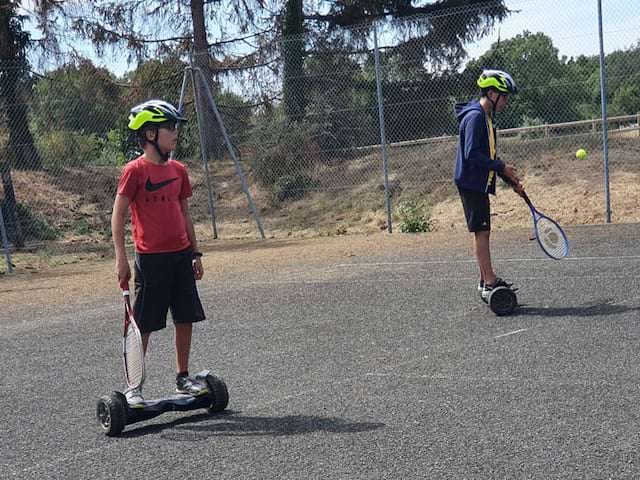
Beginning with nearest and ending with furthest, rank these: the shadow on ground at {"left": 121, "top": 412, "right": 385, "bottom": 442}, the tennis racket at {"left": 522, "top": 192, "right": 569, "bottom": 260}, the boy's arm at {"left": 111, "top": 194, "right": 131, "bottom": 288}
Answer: the shadow on ground at {"left": 121, "top": 412, "right": 385, "bottom": 442}
the boy's arm at {"left": 111, "top": 194, "right": 131, "bottom": 288}
the tennis racket at {"left": 522, "top": 192, "right": 569, "bottom": 260}

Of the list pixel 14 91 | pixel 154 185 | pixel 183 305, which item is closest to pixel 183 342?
pixel 183 305

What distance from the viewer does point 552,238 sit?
856 cm

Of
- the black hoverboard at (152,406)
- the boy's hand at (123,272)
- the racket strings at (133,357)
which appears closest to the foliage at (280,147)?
the boy's hand at (123,272)

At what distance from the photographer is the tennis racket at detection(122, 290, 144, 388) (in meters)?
5.34

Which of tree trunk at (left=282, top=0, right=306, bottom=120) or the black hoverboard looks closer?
the black hoverboard

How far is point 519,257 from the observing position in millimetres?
10836

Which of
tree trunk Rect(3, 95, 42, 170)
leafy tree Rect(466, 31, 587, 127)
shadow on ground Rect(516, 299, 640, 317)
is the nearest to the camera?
shadow on ground Rect(516, 299, 640, 317)

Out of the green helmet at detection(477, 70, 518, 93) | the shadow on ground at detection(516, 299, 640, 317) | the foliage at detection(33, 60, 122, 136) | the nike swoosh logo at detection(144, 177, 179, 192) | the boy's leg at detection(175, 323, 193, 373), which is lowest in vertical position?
the shadow on ground at detection(516, 299, 640, 317)

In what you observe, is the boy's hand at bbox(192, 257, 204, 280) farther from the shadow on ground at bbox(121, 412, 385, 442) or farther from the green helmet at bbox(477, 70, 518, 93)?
the green helmet at bbox(477, 70, 518, 93)

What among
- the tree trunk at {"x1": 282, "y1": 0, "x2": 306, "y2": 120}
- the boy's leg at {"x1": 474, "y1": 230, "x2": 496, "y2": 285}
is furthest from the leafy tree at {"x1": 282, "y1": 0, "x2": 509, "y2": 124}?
the boy's leg at {"x1": 474, "y1": 230, "x2": 496, "y2": 285}

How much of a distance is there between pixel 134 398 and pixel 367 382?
1.45 m

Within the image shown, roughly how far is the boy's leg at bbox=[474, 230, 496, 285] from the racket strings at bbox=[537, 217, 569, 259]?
74cm

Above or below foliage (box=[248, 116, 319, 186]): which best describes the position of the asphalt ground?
below

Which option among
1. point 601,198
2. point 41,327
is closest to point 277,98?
point 601,198
